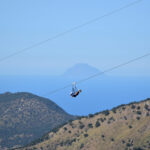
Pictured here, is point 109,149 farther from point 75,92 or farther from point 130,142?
point 75,92

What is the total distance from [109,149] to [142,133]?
20357mm

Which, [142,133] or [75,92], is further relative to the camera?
[142,133]

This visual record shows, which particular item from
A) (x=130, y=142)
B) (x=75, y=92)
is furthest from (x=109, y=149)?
(x=75, y=92)

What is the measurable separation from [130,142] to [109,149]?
40.8ft

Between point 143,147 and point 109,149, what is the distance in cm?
2058

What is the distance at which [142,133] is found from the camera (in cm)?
19925

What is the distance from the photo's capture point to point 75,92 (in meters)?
82.7

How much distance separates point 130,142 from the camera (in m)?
197

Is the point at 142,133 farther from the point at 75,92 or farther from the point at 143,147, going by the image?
the point at 75,92

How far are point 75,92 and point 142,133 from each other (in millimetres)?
125655

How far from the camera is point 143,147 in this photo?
18825 cm

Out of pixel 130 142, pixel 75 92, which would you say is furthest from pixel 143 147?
pixel 75 92

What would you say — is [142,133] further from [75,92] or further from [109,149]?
[75,92]

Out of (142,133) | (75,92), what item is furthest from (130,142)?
(75,92)
